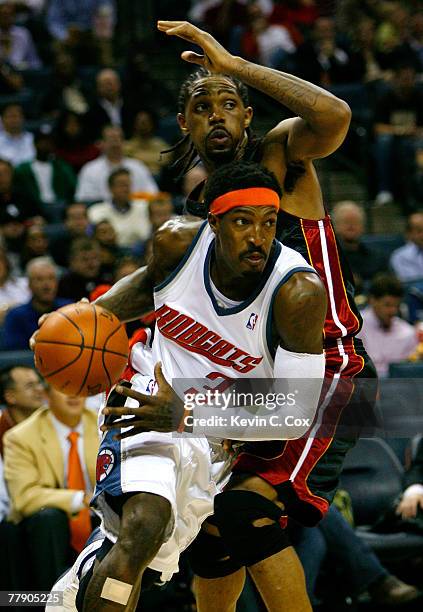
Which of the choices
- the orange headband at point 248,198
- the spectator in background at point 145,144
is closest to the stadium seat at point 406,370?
the orange headband at point 248,198

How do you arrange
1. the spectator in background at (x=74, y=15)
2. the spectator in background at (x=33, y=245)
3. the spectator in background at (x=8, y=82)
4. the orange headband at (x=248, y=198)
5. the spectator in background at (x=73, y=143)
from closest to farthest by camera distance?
the orange headband at (x=248, y=198) < the spectator in background at (x=33, y=245) < the spectator in background at (x=73, y=143) < the spectator in background at (x=8, y=82) < the spectator in background at (x=74, y=15)

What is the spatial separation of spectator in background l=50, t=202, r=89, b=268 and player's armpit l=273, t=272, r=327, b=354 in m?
5.30

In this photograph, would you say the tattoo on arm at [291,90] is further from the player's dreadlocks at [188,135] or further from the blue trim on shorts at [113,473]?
the blue trim on shorts at [113,473]

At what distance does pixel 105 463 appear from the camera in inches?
172

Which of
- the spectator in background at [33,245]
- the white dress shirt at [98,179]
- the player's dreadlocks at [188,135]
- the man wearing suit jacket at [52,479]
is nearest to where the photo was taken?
the player's dreadlocks at [188,135]

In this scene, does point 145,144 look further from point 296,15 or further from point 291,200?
point 291,200

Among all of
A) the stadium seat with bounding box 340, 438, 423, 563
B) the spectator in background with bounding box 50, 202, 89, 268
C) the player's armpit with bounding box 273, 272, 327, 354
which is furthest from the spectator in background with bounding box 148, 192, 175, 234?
the player's armpit with bounding box 273, 272, 327, 354

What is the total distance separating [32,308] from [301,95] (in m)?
3.95

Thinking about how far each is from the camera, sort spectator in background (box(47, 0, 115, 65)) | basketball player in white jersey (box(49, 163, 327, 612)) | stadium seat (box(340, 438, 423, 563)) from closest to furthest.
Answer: basketball player in white jersey (box(49, 163, 327, 612)) < stadium seat (box(340, 438, 423, 563)) < spectator in background (box(47, 0, 115, 65))

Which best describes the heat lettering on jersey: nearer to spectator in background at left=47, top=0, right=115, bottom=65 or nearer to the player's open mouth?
the player's open mouth

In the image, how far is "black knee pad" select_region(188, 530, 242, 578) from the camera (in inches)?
184

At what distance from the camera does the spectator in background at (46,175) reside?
10570mm

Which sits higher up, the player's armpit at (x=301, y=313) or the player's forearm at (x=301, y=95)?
the player's forearm at (x=301, y=95)

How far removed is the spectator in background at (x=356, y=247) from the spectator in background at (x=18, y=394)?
334cm
